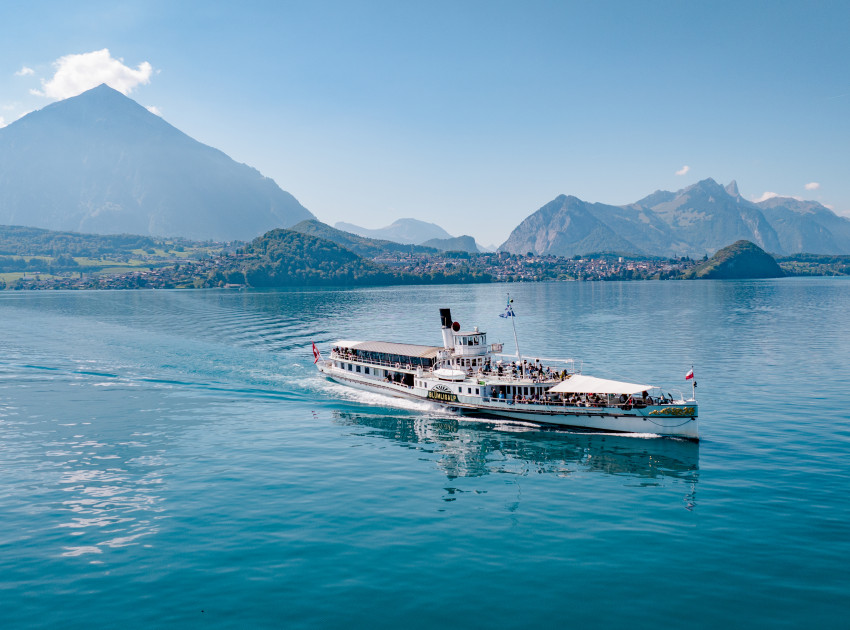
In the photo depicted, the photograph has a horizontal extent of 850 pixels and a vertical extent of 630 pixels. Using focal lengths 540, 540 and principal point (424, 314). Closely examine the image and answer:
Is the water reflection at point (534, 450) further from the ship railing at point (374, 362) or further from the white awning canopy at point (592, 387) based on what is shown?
the ship railing at point (374, 362)

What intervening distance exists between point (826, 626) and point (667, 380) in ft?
161

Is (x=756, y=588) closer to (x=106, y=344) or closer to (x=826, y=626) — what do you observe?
(x=826, y=626)

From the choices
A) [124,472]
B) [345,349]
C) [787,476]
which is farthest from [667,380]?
[124,472]

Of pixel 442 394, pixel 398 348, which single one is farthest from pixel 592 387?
pixel 398 348

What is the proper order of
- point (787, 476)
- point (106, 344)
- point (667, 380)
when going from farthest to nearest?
point (106, 344) → point (667, 380) → point (787, 476)

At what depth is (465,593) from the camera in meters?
25.8

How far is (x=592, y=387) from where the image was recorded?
2103 inches

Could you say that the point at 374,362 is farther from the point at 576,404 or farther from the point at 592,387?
the point at 592,387

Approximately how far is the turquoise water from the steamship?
1.85 m

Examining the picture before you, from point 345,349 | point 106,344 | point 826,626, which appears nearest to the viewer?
point 826,626

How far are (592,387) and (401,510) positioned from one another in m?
26.2

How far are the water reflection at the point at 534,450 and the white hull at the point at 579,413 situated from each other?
0.92 m

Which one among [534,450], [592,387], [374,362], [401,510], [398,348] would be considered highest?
[398,348]

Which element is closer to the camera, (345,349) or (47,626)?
(47,626)
